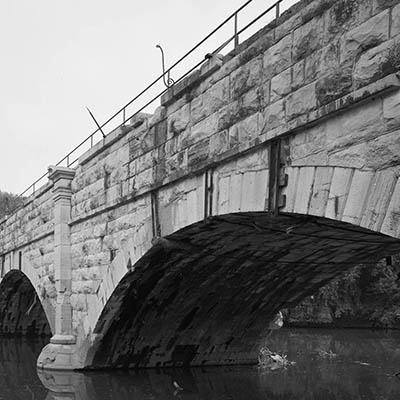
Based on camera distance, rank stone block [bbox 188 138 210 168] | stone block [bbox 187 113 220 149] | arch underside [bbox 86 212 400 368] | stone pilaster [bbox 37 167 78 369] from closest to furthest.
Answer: stone block [bbox 187 113 220 149], stone block [bbox 188 138 210 168], arch underside [bbox 86 212 400 368], stone pilaster [bbox 37 167 78 369]

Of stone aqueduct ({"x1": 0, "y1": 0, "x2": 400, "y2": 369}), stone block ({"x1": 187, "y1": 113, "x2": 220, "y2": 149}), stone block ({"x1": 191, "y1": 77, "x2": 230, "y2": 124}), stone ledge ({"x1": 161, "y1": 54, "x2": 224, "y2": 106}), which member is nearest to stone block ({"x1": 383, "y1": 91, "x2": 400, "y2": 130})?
stone aqueduct ({"x1": 0, "y1": 0, "x2": 400, "y2": 369})

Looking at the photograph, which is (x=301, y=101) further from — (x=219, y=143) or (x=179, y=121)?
(x=179, y=121)

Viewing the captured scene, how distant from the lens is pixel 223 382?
1067 cm

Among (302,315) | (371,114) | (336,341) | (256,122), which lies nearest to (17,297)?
(336,341)

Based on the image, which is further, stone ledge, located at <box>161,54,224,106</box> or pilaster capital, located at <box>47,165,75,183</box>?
pilaster capital, located at <box>47,165,75,183</box>

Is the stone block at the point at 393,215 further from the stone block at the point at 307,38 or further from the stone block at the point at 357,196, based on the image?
the stone block at the point at 307,38

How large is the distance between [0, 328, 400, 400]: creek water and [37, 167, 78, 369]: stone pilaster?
295 millimetres

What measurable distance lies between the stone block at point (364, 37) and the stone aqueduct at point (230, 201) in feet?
0.04

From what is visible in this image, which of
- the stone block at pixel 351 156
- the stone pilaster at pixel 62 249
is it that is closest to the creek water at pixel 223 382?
the stone pilaster at pixel 62 249

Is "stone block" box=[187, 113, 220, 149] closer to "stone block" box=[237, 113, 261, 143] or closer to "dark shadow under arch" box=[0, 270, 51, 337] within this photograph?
"stone block" box=[237, 113, 261, 143]

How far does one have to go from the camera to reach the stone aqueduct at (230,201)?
449cm

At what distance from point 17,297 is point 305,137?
61.5ft

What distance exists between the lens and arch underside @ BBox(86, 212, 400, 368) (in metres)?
7.79


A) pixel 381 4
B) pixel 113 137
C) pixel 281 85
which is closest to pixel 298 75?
pixel 281 85
